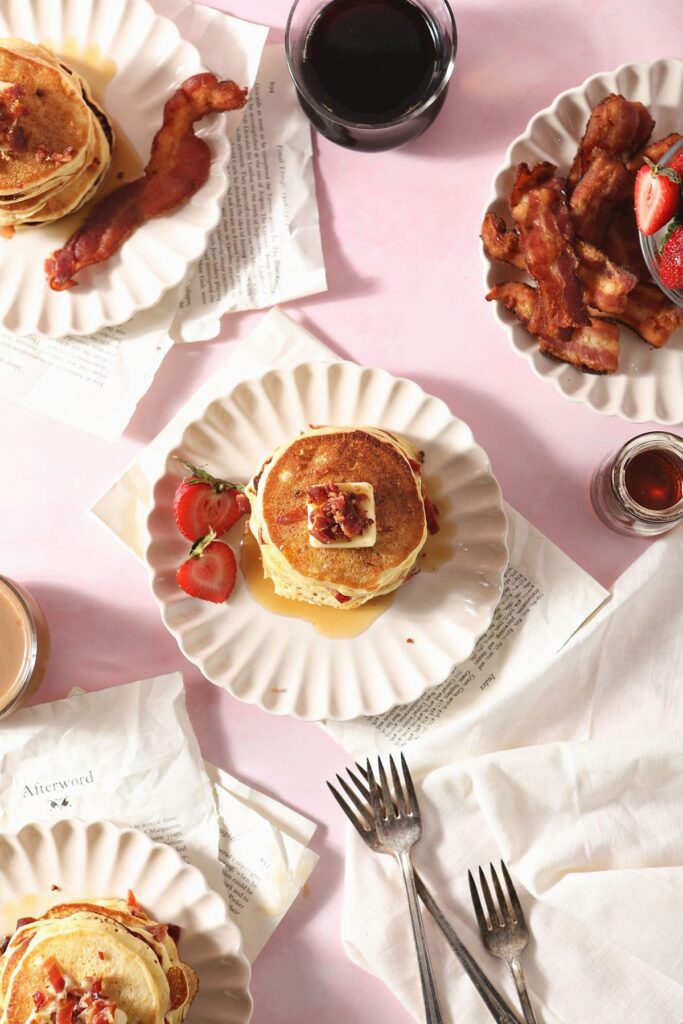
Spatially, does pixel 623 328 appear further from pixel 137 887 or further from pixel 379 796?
pixel 137 887

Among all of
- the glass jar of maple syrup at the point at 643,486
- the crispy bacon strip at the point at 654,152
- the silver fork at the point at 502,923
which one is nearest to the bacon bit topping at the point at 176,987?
the silver fork at the point at 502,923

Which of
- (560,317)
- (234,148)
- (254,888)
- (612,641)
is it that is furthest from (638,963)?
(234,148)

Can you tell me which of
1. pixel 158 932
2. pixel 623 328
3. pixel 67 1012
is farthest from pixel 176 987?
pixel 623 328

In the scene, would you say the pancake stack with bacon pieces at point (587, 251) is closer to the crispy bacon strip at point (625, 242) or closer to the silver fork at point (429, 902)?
the crispy bacon strip at point (625, 242)

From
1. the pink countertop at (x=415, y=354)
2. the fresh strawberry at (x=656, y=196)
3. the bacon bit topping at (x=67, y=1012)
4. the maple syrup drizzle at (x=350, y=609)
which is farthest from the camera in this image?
the pink countertop at (x=415, y=354)

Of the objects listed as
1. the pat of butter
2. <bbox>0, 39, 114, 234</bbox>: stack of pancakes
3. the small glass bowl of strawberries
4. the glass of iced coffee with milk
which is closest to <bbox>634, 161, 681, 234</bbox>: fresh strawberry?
the small glass bowl of strawberries

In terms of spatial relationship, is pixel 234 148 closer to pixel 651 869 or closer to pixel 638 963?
pixel 651 869

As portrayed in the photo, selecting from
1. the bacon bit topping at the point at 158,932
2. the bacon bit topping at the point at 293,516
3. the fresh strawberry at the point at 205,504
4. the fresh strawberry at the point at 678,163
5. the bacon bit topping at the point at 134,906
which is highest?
the fresh strawberry at the point at 678,163
